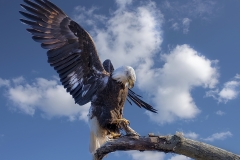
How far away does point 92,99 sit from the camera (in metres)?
5.84

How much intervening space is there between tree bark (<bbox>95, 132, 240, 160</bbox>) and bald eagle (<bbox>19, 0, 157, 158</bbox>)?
761mm

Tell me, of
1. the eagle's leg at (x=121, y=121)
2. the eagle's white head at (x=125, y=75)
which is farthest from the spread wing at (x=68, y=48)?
the eagle's leg at (x=121, y=121)

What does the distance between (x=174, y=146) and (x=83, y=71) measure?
8.29 ft

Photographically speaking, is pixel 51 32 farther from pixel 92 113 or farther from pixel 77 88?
pixel 92 113

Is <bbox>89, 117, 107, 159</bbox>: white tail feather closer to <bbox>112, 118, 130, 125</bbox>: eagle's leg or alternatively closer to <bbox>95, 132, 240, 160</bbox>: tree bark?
<bbox>112, 118, 130, 125</bbox>: eagle's leg

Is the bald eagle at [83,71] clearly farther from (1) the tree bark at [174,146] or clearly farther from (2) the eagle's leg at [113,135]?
(1) the tree bark at [174,146]

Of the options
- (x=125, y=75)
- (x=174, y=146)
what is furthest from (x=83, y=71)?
(x=174, y=146)

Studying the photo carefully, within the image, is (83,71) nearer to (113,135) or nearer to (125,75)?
(125,75)

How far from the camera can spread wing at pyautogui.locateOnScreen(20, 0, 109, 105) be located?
609 cm

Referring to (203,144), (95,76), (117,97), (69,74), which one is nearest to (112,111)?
(117,97)

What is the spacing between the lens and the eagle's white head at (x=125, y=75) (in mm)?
5451

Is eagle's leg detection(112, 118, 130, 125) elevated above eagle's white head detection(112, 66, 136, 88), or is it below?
below

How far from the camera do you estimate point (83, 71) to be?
6.15m

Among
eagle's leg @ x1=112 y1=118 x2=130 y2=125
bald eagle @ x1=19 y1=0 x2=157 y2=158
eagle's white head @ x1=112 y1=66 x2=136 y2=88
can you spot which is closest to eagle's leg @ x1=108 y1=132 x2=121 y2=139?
bald eagle @ x1=19 y1=0 x2=157 y2=158
